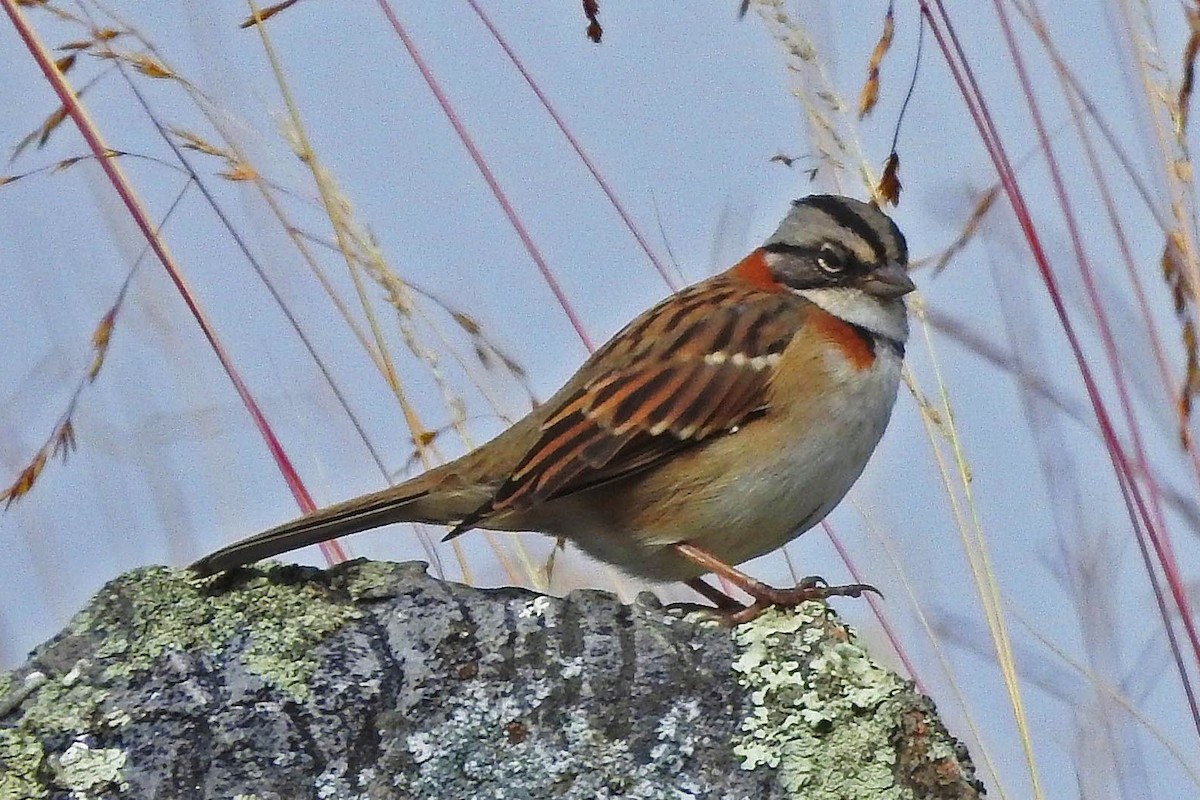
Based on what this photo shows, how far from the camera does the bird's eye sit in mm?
3385

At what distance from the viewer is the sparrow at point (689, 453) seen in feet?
9.70

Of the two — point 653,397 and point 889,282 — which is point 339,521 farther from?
point 889,282

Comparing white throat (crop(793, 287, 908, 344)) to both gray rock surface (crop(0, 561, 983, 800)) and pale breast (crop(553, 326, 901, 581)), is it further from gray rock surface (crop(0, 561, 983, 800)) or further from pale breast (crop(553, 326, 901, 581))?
gray rock surface (crop(0, 561, 983, 800))

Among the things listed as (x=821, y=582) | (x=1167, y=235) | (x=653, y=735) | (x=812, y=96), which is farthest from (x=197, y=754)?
(x=1167, y=235)

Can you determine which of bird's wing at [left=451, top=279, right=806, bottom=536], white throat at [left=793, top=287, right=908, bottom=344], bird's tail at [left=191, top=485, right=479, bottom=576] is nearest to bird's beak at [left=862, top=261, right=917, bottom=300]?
white throat at [left=793, top=287, right=908, bottom=344]

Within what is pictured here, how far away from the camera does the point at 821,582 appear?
270 cm

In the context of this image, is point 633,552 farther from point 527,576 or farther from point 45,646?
point 45,646

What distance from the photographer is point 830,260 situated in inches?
134

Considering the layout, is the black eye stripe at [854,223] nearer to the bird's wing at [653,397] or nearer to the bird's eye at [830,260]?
the bird's eye at [830,260]

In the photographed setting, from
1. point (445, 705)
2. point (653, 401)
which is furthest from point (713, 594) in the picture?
point (445, 705)

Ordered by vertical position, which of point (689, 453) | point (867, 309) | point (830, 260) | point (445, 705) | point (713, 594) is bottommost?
point (713, 594)

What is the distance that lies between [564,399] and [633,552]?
34 centimetres

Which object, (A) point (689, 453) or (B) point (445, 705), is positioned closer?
(B) point (445, 705)

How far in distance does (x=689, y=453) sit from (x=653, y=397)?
138 millimetres
